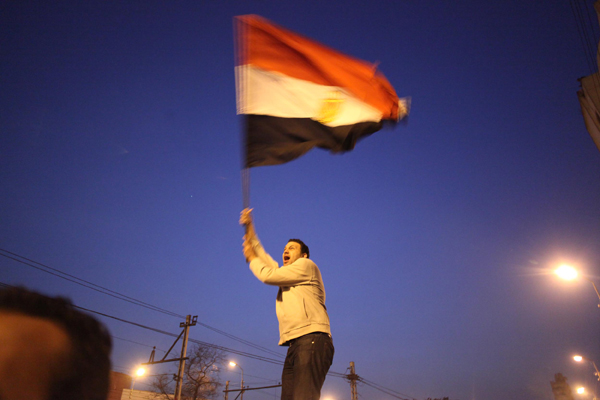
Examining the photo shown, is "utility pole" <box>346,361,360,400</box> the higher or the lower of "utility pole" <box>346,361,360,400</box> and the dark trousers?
the higher

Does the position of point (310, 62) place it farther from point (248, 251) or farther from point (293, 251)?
point (248, 251)

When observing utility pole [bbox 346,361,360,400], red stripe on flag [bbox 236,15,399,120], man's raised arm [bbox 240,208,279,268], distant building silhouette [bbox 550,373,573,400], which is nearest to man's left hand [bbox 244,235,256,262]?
man's raised arm [bbox 240,208,279,268]

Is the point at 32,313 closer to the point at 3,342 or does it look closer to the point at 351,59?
the point at 3,342

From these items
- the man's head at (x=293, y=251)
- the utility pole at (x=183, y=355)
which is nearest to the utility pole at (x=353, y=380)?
the utility pole at (x=183, y=355)

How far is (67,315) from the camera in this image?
0.77 m

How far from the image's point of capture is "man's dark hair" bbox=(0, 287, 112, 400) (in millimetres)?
725

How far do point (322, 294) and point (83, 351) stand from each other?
2833 mm

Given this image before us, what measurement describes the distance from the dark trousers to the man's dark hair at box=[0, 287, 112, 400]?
7.44 feet

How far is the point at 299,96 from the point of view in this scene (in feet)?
14.7

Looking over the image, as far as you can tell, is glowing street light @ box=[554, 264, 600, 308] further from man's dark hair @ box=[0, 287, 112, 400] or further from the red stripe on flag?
man's dark hair @ box=[0, 287, 112, 400]

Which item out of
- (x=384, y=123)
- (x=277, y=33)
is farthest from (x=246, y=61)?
(x=384, y=123)

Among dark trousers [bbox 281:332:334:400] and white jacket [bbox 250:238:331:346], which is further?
white jacket [bbox 250:238:331:346]

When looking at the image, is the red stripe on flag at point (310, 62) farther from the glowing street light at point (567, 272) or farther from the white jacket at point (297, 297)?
the glowing street light at point (567, 272)

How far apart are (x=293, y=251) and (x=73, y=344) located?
3138 mm
